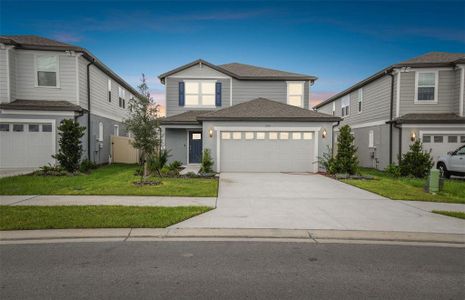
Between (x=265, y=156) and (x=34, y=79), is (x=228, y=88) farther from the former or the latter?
(x=34, y=79)

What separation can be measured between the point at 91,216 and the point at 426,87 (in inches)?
779

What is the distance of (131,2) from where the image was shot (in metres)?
15.9

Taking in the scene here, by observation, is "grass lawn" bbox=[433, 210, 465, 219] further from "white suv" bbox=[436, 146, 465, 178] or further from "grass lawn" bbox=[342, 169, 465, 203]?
"white suv" bbox=[436, 146, 465, 178]

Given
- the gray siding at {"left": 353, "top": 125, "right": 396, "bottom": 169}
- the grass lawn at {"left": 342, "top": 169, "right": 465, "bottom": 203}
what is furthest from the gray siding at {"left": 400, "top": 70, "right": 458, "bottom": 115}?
the grass lawn at {"left": 342, "top": 169, "right": 465, "bottom": 203}

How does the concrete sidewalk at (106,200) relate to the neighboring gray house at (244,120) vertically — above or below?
below

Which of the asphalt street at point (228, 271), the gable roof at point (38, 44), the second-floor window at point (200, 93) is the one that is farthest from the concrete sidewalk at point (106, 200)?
the second-floor window at point (200, 93)

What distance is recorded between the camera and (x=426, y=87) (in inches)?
695

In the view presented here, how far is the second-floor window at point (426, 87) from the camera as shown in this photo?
17578 mm

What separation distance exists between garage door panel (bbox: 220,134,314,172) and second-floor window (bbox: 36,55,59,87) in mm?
10659

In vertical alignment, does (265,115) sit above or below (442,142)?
above

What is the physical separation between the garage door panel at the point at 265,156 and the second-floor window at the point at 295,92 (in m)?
5.80

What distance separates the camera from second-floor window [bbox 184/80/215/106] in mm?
A: 20562

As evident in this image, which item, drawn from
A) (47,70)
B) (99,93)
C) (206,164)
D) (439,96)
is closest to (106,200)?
(206,164)

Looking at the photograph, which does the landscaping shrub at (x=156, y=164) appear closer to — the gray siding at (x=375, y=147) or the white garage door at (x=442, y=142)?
the gray siding at (x=375, y=147)
